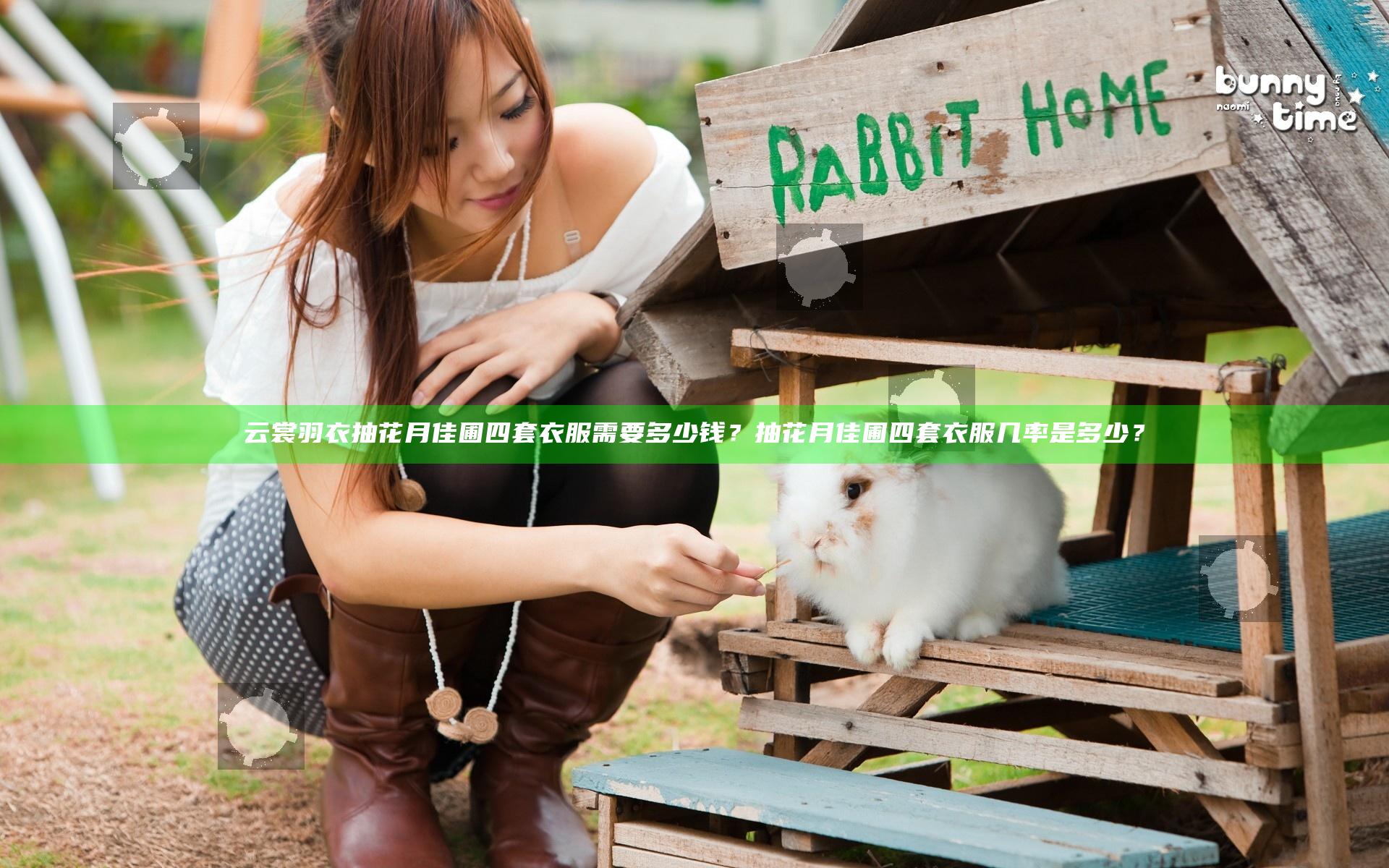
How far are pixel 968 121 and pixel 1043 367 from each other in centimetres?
28

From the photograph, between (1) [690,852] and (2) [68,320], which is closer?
(1) [690,852]

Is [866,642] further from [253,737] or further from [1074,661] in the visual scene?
[253,737]

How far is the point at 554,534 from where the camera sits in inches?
61.6

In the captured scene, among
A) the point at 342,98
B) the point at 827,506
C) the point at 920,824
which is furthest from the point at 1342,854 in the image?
the point at 342,98

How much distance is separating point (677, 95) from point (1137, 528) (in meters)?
5.47

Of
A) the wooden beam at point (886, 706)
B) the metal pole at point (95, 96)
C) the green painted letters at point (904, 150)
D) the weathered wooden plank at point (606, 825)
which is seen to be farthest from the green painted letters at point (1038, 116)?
the metal pole at point (95, 96)

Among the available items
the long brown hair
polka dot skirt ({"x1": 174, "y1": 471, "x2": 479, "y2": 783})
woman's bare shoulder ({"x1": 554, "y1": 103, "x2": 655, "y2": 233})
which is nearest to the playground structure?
polka dot skirt ({"x1": 174, "y1": 471, "x2": 479, "y2": 783})

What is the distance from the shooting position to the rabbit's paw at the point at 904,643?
1.62 meters

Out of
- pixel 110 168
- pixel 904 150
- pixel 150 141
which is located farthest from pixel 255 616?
pixel 110 168

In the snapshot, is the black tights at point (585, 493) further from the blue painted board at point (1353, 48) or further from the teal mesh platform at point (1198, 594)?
the blue painted board at point (1353, 48)

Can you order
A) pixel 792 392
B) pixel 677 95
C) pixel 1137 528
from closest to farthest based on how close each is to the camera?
pixel 792 392 < pixel 1137 528 < pixel 677 95

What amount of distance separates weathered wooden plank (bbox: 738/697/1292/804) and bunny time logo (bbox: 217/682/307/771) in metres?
0.87

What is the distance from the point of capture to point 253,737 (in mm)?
2371

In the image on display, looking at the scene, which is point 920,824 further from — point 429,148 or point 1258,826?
point 429,148
